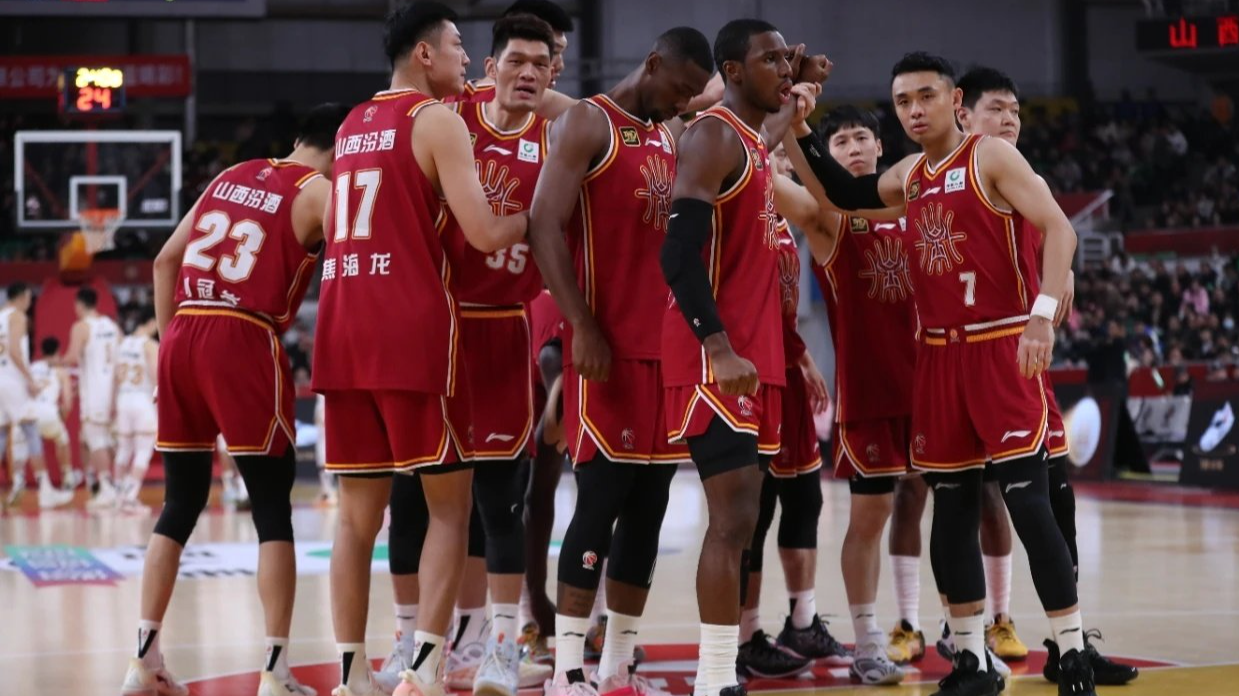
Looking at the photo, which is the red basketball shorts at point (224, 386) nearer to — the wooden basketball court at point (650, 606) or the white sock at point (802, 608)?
the wooden basketball court at point (650, 606)

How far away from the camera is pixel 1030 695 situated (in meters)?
5.97

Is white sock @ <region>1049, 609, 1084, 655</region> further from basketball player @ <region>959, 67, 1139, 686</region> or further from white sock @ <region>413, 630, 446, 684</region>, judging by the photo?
white sock @ <region>413, 630, 446, 684</region>

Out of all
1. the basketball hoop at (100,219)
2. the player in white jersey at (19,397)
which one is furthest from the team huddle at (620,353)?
the basketball hoop at (100,219)

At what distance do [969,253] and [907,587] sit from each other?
1.69 metres

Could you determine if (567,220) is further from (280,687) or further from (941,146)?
(280,687)

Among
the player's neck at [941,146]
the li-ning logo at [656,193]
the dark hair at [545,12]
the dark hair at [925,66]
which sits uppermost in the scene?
the dark hair at [545,12]

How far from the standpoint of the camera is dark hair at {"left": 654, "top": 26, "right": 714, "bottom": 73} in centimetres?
549

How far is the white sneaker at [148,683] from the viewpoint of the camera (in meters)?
6.01

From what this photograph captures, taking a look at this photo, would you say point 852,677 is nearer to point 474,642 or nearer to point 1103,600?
point 474,642

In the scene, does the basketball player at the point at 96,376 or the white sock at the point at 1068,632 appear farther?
the basketball player at the point at 96,376

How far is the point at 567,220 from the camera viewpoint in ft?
18.0

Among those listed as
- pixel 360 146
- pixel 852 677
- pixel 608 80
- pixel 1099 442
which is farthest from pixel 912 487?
pixel 608 80

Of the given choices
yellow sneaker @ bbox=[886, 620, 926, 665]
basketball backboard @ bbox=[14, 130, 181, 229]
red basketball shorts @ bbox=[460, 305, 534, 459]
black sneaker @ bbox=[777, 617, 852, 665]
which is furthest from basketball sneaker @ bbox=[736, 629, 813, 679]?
basketball backboard @ bbox=[14, 130, 181, 229]

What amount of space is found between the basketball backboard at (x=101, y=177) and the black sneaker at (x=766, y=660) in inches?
613
